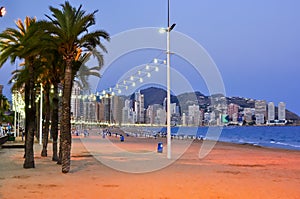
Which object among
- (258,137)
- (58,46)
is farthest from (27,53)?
(258,137)

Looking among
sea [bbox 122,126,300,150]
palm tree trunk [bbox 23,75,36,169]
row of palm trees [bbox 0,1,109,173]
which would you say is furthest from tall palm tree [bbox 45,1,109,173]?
sea [bbox 122,126,300,150]

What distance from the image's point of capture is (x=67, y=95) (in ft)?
53.3

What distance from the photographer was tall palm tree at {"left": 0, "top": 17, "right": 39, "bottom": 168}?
56.7 feet

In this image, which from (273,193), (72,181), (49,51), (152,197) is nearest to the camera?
(152,197)

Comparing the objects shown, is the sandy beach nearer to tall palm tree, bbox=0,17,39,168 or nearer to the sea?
tall palm tree, bbox=0,17,39,168

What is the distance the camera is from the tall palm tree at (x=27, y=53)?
17297 millimetres

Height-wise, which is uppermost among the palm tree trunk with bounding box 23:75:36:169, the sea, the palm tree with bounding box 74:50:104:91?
the palm tree with bounding box 74:50:104:91

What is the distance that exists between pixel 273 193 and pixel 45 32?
412 inches

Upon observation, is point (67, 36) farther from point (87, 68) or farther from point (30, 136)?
point (87, 68)

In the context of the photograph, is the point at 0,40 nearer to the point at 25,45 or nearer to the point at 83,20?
the point at 25,45

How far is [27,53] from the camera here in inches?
664

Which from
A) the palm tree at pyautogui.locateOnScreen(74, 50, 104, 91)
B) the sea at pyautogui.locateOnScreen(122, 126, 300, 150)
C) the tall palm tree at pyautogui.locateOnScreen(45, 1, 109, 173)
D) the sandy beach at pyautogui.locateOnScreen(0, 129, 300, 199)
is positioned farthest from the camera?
the sea at pyautogui.locateOnScreen(122, 126, 300, 150)

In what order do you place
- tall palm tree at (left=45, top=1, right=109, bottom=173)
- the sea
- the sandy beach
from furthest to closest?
the sea < tall palm tree at (left=45, top=1, right=109, bottom=173) < the sandy beach

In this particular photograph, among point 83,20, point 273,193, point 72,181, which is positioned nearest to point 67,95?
point 83,20
